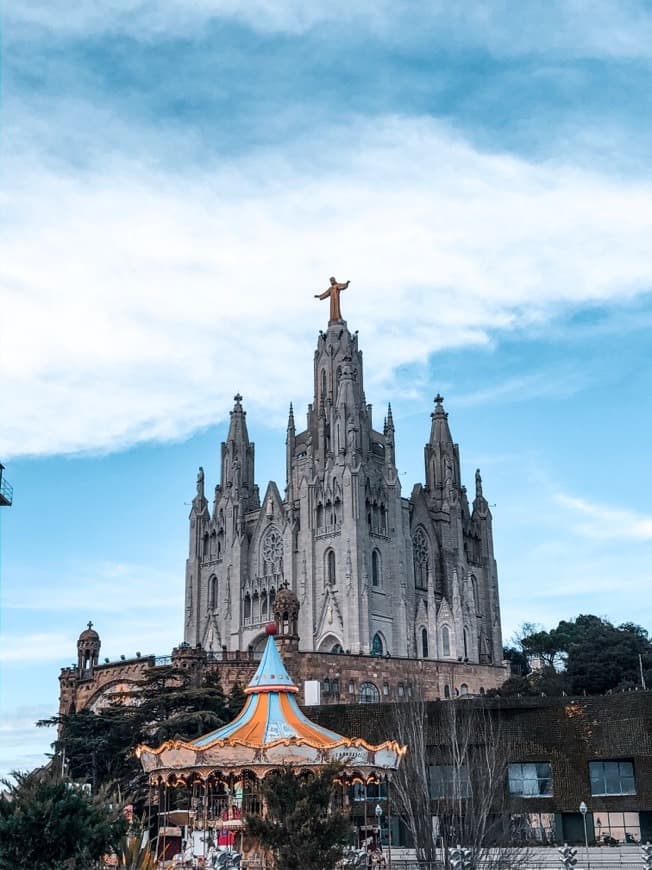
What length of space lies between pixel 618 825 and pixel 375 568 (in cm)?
3664

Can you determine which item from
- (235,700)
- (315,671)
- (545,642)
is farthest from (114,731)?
(545,642)

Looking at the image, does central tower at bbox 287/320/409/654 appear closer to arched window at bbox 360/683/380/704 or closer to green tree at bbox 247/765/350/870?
arched window at bbox 360/683/380/704

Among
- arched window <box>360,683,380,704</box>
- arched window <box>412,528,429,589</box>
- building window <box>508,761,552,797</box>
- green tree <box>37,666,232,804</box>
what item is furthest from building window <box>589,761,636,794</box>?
arched window <box>412,528,429,589</box>

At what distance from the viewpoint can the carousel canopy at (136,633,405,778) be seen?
22.8m

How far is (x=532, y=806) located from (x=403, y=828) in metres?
4.24

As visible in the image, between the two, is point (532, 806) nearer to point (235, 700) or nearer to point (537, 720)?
point (537, 720)

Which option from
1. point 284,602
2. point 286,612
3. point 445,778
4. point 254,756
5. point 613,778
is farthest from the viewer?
point 286,612

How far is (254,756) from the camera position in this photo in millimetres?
22875

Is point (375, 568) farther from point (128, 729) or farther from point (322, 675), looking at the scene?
point (128, 729)

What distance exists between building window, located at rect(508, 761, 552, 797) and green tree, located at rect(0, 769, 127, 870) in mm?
21431

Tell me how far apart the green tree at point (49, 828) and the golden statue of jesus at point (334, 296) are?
66479 millimetres

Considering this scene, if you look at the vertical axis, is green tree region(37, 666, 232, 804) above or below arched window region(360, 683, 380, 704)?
below

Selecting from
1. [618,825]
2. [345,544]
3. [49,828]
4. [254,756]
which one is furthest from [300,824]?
[345,544]

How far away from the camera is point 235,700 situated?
42.8 meters
